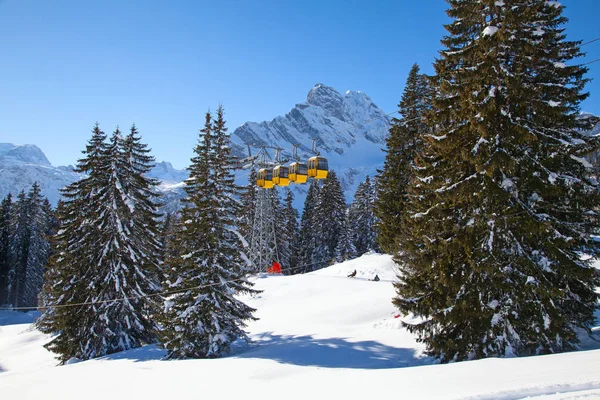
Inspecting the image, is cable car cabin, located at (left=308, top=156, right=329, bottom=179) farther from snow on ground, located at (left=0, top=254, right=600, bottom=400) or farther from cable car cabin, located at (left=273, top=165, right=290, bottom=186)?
snow on ground, located at (left=0, top=254, right=600, bottom=400)

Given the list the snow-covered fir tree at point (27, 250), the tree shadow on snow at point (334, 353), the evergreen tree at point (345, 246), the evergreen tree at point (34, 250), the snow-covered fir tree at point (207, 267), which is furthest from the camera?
the snow-covered fir tree at point (27, 250)

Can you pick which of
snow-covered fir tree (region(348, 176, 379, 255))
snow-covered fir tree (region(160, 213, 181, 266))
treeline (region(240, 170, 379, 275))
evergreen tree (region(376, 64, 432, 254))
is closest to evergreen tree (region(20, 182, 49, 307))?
treeline (region(240, 170, 379, 275))

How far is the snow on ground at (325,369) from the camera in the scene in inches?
265

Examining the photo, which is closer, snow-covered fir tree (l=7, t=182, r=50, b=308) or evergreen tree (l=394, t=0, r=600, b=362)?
evergreen tree (l=394, t=0, r=600, b=362)

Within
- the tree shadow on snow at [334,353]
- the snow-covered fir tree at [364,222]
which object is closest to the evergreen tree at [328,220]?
the snow-covered fir tree at [364,222]

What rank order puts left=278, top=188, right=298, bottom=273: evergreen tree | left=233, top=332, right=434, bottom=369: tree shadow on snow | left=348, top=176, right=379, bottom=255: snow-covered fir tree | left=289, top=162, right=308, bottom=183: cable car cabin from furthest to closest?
left=348, top=176, right=379, bottom=255: snow-covered fir tree, left=278, top=188, right=298, bottom=273: evergreen tree, left=289, top=162, right=308, bottom=183: cable car cabin, left=233, top=332, right=434, bottom=369: tree shadow on snow

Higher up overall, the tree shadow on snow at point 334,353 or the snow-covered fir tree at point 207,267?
the snow-covered fir tree at point 207,267

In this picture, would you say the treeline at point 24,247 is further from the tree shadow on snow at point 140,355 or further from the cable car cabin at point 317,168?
the cable car cabin at point 317,168

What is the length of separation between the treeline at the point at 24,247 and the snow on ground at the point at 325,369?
34.7 meters

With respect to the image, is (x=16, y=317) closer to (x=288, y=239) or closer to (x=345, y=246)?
(x=288, y=239)

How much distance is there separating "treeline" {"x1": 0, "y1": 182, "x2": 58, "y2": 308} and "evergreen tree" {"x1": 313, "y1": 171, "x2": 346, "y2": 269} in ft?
130

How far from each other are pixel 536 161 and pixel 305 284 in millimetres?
21807

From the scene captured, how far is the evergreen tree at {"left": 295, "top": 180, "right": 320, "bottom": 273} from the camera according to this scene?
195 ft

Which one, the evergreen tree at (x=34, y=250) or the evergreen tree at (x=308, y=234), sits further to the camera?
the evergreen tree at (x=308, y=234)
